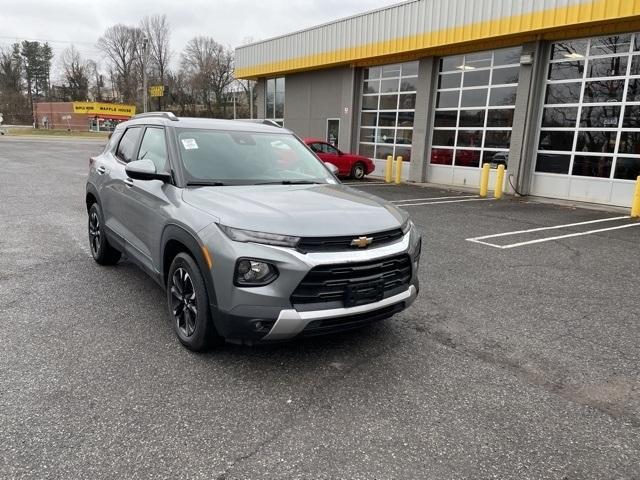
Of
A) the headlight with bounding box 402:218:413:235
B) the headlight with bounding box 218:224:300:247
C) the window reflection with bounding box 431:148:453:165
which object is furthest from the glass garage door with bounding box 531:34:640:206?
the headlight with bounding box 218:224:300:247

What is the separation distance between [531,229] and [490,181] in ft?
22.0

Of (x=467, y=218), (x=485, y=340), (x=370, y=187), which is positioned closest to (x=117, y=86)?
(x=370, y=187)

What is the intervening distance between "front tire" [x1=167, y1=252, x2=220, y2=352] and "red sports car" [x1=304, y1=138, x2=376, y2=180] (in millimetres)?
14077

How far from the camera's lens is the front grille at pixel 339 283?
3.22 m

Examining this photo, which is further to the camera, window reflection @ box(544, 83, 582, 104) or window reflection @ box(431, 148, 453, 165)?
window reflection @ box(431, 148, 453, 165)

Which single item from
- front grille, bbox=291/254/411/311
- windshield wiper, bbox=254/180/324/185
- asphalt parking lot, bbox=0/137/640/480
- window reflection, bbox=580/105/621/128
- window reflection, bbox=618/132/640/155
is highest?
window reflection, bbox=580/105/621/128

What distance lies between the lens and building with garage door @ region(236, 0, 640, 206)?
1283 cm

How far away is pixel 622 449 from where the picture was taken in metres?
2.79

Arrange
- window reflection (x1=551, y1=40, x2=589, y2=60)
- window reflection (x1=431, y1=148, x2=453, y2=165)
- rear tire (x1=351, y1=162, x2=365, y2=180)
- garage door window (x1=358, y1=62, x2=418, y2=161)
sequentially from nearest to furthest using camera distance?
window reflection (x1=551, y1=40, x2=589, y2=60) → window reflection (x1=431, y1=148, x2=453, y2=165) → rear tire (x1=351, y1=162, x2=365, y2=180) → garage door window (x1=358, y1=62, x2=418, y2=161)

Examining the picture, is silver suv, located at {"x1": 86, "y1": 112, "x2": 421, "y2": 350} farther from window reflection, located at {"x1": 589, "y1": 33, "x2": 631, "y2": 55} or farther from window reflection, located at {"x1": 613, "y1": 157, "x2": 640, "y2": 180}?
window reflection, located at {"x1": 589, "y1": 33, "x2": 631, "y2": 55}

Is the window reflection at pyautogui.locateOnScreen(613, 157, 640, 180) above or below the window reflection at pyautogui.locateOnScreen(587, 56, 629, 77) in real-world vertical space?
below

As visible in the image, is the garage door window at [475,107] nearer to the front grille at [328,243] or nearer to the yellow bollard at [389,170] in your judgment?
the yellow bollard at [389,170]

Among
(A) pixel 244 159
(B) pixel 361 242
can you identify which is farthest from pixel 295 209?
(A) pixel 244 159


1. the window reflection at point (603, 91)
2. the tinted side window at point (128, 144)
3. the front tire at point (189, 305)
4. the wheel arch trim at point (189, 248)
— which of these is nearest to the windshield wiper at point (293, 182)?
the wheel arch trim at point (189, 248)
